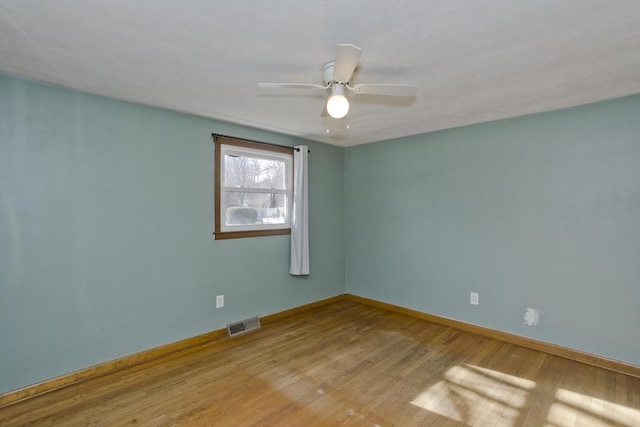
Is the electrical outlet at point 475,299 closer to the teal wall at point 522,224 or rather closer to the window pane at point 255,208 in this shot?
the teal wall at point 522,224

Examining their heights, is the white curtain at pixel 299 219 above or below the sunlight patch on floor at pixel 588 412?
above

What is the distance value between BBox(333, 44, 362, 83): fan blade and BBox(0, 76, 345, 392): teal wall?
196 centimetres

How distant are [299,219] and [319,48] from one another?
7.81 feet

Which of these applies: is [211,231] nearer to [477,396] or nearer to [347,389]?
[347,389]

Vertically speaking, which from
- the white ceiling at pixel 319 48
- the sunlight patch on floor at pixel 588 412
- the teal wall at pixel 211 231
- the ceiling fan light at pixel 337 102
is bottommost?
the sunlight patch on floor at pixel 588 412

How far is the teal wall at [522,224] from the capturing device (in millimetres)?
2660

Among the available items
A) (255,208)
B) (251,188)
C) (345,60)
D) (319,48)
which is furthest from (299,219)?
(345,60)

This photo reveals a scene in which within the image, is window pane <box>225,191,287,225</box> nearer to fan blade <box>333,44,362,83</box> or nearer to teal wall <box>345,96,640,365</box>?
teal wall <box>345,96,640,365</box>

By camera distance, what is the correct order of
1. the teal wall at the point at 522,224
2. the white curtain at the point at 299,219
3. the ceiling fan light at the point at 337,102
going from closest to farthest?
1. the ceiling fan light at the point at 337,102
2. the teal wall at the point at 522,224
3. the white curtain at the point at 299,219

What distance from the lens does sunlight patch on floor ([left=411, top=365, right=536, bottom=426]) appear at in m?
2.08

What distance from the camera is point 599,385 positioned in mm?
2430

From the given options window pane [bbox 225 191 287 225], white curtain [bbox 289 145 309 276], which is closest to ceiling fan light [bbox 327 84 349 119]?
window pane [bbox 225 191 287 225]

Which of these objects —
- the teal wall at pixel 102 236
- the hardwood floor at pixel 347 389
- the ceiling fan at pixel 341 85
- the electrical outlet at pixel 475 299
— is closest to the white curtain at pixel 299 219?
the teal wall at pixel 102 236

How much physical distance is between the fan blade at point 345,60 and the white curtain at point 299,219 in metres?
2.14
